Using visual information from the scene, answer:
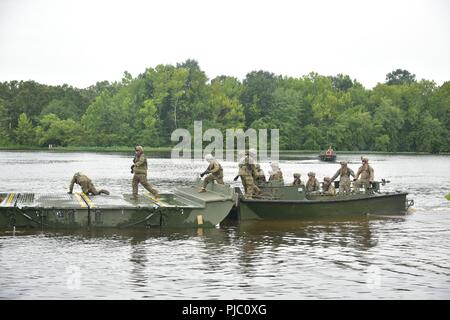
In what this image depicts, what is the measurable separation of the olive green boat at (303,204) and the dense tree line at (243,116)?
3895 inches

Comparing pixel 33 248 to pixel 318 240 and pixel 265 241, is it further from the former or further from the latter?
pixel 318 240

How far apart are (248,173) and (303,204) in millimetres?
2148

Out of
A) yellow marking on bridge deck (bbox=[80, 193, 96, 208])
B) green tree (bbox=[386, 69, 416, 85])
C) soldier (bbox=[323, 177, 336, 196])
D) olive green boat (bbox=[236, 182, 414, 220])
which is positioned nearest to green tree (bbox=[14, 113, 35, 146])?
green tree (bbox=[386, 69, 416, 85])

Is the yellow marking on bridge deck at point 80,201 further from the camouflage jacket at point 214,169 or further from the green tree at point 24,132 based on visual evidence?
the green tree at point 24,132

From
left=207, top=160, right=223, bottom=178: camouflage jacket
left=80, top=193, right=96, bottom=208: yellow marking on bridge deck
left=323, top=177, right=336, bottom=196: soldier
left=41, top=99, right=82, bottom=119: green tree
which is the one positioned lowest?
left=80, top=193, right=96, bottom=208: yellow marking on bridge deck

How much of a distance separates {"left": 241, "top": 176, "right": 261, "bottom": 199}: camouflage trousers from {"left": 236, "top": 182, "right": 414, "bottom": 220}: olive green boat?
0.73ft

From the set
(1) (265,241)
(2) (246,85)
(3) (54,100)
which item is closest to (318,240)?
(1) (265,241)

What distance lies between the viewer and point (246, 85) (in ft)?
458

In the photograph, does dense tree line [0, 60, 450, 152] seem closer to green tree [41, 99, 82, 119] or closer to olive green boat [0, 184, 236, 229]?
green tree [41, 99, 82, 119]

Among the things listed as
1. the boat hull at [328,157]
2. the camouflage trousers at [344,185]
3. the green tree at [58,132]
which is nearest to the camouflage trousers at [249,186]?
the camouflage trousers at [344,185]

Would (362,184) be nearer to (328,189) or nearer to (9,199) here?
(328,189)

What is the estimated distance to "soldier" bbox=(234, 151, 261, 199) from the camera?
80.1 ft

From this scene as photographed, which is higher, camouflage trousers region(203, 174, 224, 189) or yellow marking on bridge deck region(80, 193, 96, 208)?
camouflage trousers region(203, 174, 224, 189)

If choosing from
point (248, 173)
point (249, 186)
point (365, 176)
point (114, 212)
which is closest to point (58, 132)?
point (365, 176)
